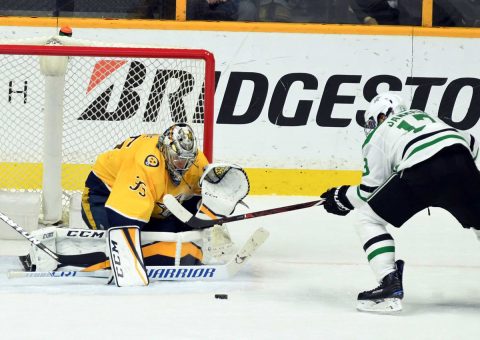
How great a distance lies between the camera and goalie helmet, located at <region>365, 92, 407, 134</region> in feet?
15.1

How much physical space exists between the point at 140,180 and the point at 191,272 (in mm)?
406

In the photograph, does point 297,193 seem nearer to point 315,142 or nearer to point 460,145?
point 315,142

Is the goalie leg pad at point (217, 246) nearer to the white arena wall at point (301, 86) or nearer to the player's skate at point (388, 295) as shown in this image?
the player's skate at point (388, 295)

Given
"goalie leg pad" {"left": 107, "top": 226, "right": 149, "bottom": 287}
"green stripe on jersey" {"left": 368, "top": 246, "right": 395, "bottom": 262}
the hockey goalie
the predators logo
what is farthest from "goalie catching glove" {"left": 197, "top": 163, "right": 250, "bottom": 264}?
"green stripe on jersey" {"left": 368, "top": 246, "right": 395, "bottom": 262}

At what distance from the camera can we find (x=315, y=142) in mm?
6969

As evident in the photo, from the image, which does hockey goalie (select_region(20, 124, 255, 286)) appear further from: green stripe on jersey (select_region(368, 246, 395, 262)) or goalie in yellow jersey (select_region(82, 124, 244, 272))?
green stripe on jersey (select_region(368, 246, 395, 262))

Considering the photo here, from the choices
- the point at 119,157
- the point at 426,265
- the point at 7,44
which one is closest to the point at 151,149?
the point at 119,157

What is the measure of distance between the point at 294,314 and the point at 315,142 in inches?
106

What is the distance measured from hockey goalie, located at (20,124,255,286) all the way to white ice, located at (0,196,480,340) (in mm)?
136

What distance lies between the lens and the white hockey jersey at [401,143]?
174 inches

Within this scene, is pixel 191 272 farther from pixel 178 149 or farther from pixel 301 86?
pixel 301 86

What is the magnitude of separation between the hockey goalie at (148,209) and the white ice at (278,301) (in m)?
0.14

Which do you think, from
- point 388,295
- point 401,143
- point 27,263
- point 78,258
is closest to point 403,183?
point 401,143

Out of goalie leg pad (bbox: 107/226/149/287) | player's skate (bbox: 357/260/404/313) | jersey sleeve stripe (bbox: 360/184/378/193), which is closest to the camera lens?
player's skate (bbox: 357/260/404/313)
